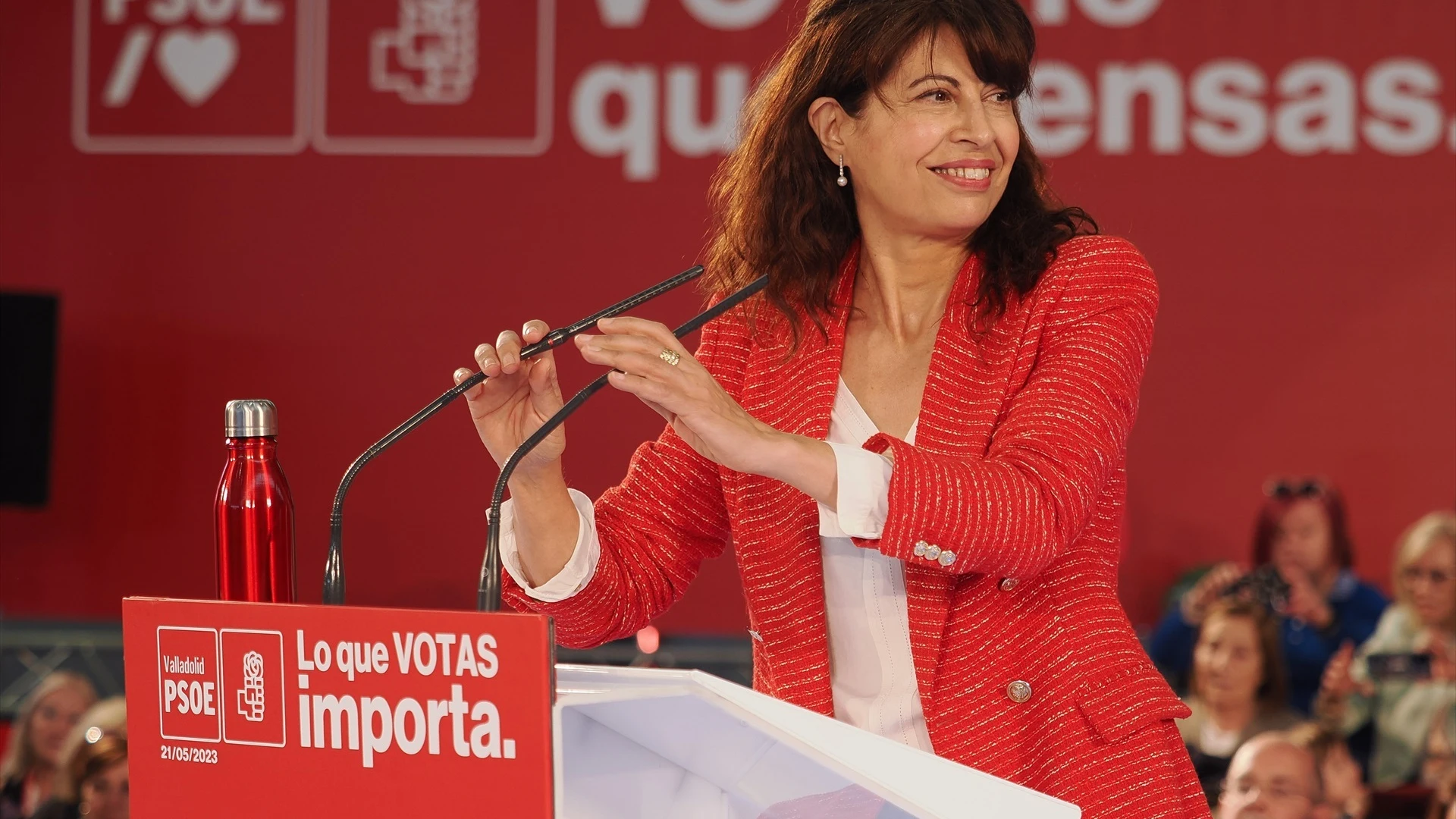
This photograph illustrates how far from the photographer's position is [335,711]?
116 centimetres

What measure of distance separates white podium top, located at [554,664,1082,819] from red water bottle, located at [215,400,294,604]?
0.78 feet

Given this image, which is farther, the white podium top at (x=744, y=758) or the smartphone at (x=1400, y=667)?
the smartphone at (x=1400, y=667)

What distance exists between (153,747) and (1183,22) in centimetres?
449

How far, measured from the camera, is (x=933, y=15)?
164 cm

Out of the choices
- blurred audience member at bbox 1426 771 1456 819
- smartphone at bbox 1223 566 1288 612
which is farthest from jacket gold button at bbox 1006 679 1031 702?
smartphone at bbox 1223 566 1288 612

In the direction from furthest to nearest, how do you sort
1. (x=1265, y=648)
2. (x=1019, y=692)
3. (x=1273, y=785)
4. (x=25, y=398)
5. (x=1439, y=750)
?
(x=25, y=398) < (x=1265, y=648) < (x=1439, y=750) < (x=1273, y=785) < (x=1019, y=692)

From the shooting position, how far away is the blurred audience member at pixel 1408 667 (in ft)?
14.3

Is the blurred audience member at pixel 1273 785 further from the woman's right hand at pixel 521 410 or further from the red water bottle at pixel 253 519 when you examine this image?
the red water bottle at pixel 253 519

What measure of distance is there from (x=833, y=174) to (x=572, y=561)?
56cm

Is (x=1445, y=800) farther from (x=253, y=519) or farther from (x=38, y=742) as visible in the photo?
(x=38, y=742)

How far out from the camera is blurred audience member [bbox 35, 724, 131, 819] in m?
3.65

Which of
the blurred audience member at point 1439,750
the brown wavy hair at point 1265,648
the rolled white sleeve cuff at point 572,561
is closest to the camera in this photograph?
the rolled white sleeve cuff at point 572,561

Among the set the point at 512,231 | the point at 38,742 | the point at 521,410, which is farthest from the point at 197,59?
the point at 521,410

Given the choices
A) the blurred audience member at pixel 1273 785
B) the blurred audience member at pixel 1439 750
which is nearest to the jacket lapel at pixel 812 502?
the blurred audience member at pixel 1273 785
